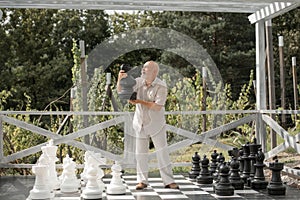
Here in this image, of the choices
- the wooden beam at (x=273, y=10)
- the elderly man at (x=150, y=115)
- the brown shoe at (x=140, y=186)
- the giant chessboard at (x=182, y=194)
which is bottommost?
the giant chessboard at (x=182, y=194)

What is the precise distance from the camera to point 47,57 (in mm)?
13633

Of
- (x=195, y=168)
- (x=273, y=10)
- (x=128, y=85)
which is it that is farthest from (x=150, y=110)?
(x=273, y=10)

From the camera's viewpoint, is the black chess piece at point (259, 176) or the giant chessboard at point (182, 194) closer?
the giant chessboard at point (182, 194)

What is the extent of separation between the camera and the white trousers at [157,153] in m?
5.04

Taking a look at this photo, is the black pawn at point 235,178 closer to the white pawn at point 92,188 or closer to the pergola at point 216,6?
the pergola at point 216,6

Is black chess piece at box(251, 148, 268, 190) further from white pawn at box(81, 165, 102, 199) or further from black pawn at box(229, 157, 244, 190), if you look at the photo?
white pawn at box(81, 165, 102, 199)

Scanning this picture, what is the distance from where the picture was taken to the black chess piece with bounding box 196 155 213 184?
5449 millimetres

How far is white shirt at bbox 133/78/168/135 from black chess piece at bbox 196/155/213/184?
704 millimetres

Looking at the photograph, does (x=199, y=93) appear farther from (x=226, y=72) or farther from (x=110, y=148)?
(x=226, y=72)

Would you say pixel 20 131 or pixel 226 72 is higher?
pixel 226 72

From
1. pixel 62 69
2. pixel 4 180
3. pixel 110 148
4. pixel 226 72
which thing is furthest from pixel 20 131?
pixel 226 72

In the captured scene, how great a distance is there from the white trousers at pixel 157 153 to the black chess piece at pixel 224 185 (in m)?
0.56

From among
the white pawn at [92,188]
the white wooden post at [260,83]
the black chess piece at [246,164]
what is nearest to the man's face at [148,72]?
the white pawn at [92,188]

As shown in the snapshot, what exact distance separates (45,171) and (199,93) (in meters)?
5.07
